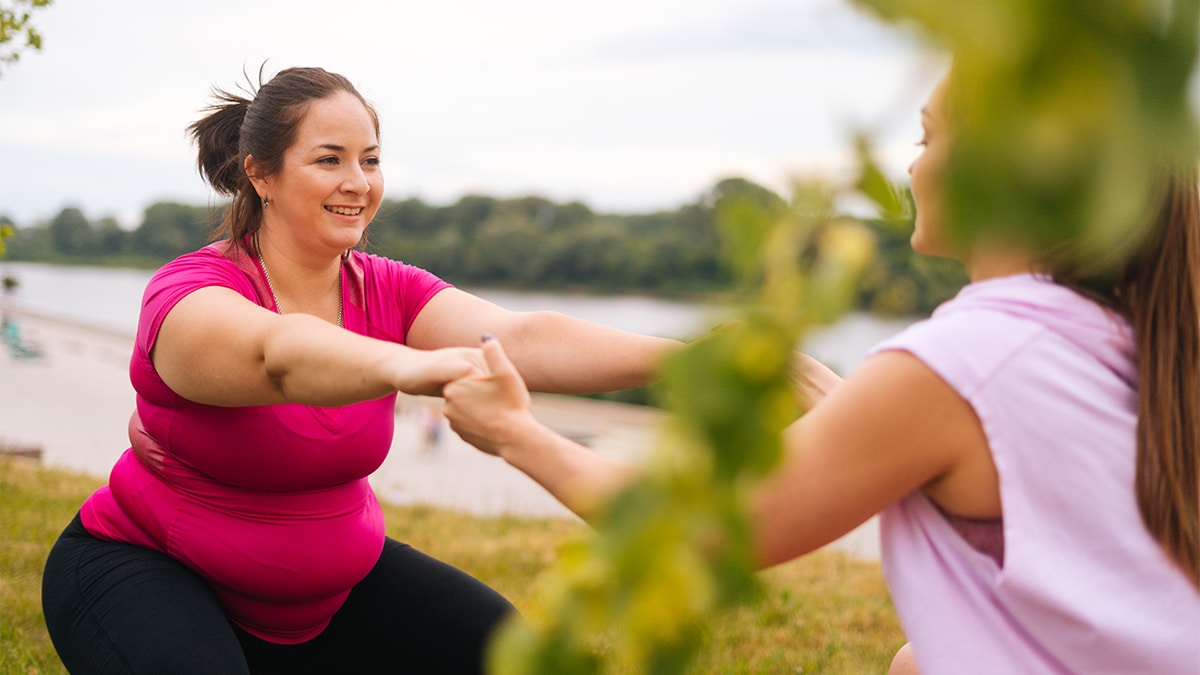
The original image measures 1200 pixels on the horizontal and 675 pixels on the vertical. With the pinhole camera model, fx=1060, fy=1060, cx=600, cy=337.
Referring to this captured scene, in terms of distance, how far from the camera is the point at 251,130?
11.0 ft

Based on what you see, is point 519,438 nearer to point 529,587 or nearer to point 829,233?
point 829,233

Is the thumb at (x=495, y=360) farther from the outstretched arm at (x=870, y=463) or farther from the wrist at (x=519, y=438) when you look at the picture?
the outstretched arm at (x=870, y=463)

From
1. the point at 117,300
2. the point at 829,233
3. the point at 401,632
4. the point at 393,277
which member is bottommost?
the point at 117,300

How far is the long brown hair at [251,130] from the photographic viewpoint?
3.27m

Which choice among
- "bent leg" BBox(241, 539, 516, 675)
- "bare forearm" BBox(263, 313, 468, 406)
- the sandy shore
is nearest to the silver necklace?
"bare forearm" BBox(263, 313, 468, 406)

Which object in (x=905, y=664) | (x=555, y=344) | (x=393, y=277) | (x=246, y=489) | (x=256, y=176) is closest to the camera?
(x=905, y=664)

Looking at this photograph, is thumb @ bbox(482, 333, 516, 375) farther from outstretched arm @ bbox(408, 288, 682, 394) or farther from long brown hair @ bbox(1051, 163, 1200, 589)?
long brown hair @ bbox(1051, 163, 1200, 589)

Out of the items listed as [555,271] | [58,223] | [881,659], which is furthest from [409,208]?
[881,659]

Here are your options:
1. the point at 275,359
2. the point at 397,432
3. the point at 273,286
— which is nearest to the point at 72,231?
the point at 397,432

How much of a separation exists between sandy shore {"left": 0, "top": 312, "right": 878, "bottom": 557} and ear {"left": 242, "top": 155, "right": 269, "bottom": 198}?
585 centimetres

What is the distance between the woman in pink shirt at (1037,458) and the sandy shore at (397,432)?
7153 mm

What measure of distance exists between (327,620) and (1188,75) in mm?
3118

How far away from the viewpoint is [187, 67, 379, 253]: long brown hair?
3.27m

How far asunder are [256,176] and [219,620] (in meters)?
1.35
